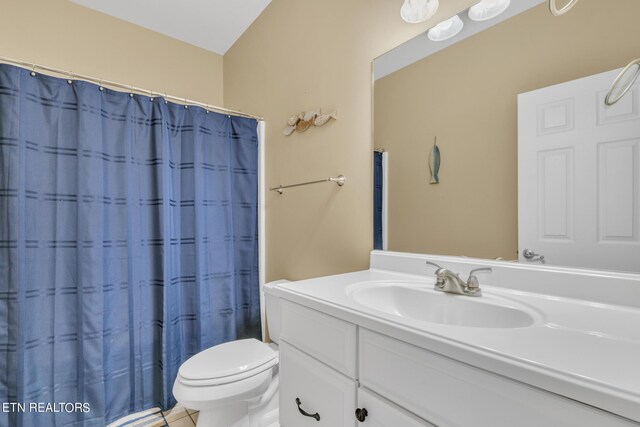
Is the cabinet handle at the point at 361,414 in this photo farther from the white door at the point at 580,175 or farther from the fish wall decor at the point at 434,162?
the fish wall decor at the point at 434,162

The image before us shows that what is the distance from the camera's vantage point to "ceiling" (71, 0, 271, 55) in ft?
6.29

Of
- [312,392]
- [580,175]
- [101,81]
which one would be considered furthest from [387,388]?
[101,81]

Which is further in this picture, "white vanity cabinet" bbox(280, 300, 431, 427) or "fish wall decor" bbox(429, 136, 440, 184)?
"fish wall decor" bbox(429, 136, 440, 184)

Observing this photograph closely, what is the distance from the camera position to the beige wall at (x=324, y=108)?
1.34 m

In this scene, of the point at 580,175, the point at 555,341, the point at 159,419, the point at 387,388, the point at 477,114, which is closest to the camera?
the point at 555,341

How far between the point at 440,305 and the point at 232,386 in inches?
36.4

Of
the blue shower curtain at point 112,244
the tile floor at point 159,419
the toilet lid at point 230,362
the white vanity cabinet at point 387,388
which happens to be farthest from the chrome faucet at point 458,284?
the tile floor at point 159,419

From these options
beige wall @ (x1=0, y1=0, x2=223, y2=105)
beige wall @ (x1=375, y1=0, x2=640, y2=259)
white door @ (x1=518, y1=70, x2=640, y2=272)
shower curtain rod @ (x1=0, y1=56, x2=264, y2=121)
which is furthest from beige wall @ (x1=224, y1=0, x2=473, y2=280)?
beige wall @ (x1=0, y1=0, x2=223, y2=105)

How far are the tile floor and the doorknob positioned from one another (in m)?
1.77

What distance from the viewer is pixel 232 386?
124cm

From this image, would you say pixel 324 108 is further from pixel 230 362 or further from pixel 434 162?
pixel 230 362

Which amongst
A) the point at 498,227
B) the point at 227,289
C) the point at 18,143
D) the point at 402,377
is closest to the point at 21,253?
the point at 18,143

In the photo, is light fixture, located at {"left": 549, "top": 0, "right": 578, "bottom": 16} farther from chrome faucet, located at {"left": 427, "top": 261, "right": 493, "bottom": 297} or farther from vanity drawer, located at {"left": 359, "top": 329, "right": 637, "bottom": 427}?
vanity drawer, located at {"left": 359, "top": 329, "right": 637, "bottom": 427}

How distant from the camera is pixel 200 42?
2.35 meters
